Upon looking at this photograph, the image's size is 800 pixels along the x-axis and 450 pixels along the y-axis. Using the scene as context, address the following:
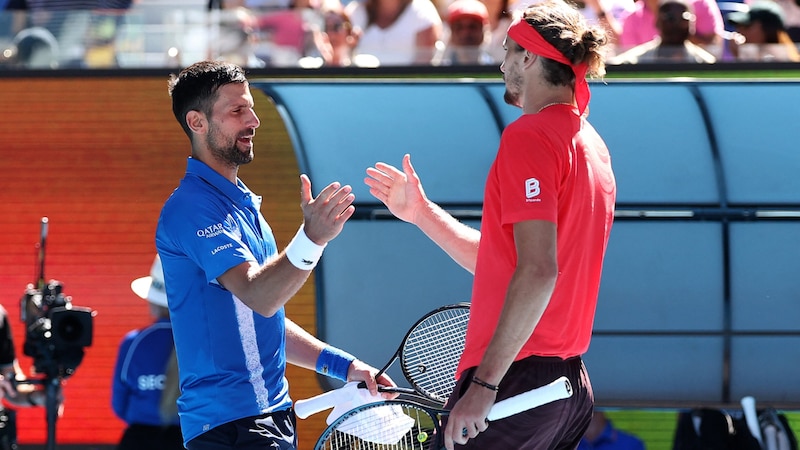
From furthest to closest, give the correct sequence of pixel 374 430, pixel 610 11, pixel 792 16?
pixel 610 11, pixel 792 16, pixel 374 430

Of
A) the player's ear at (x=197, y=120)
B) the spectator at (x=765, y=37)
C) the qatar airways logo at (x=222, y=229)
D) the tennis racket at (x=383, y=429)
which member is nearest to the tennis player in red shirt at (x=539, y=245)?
the tennis racket at (x=383, y=429)

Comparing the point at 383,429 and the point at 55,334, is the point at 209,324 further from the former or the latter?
the point at 55,334

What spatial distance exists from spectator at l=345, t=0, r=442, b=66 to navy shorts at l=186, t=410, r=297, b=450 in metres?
3.84

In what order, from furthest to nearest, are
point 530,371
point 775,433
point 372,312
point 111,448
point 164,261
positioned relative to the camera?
point 111,448, point 372,312, point 775,433, point 164,261, point 530,371

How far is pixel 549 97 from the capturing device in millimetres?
3186

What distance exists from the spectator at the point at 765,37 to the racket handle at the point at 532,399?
4.21 metres

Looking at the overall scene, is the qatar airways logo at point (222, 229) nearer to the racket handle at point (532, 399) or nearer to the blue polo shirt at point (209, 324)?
the blue polo shirt at point (209, 324)

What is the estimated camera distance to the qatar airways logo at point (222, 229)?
3.21 m

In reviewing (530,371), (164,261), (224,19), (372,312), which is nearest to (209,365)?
(164,261)

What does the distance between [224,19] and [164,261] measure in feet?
12.8

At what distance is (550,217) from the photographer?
2.97m

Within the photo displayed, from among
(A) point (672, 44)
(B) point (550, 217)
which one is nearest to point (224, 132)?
(B) point (550, 217)

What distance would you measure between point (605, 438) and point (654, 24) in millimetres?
2412

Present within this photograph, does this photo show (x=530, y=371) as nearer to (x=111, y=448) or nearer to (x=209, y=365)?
(x=209, y=365)
